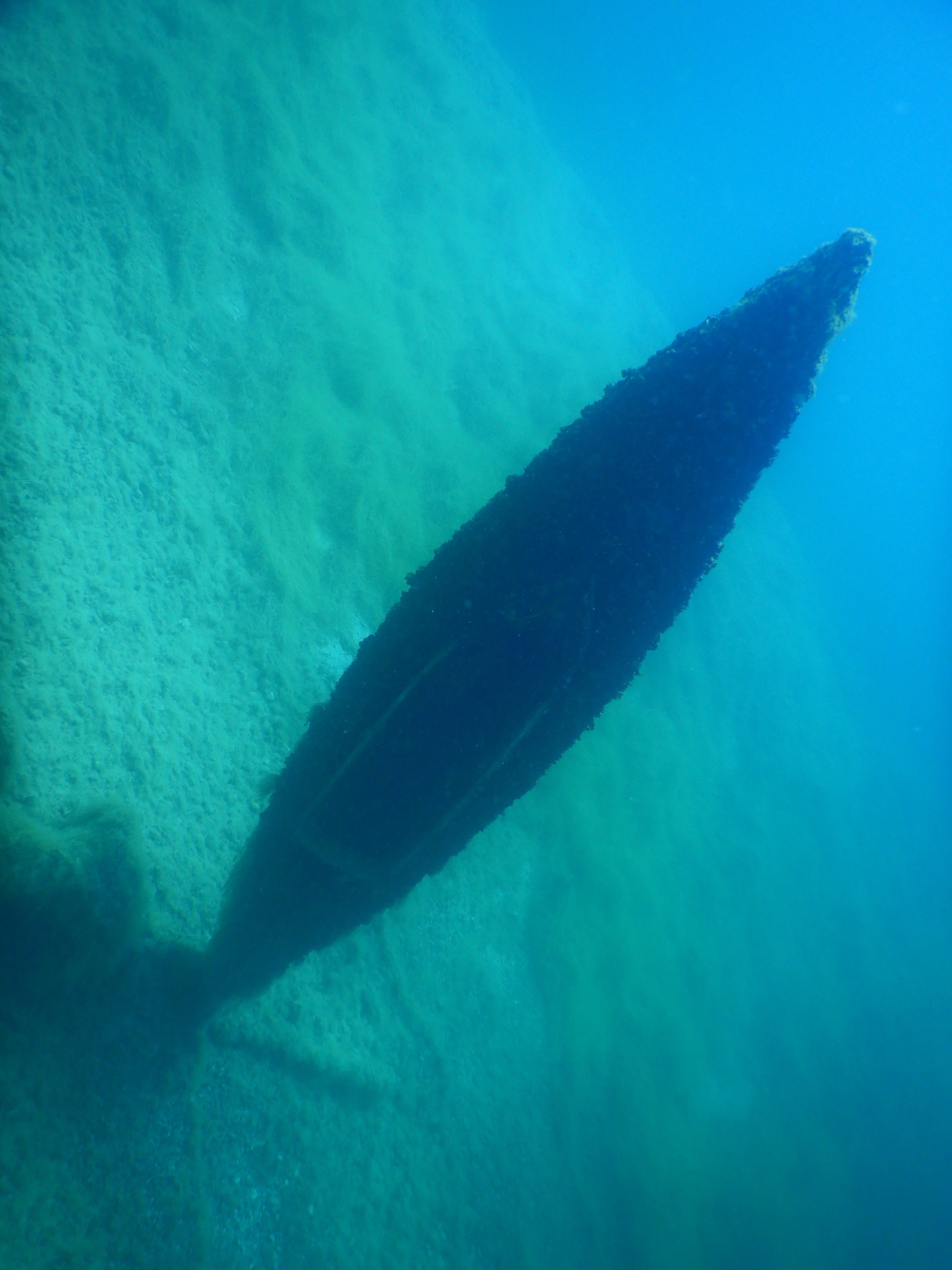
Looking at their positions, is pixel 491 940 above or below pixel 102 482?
below

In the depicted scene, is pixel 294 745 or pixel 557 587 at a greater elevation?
pixel 557 587

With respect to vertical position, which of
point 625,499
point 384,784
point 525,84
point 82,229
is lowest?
point 384,784

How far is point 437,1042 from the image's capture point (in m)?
5.34

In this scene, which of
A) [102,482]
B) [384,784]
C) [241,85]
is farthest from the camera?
[241,85]

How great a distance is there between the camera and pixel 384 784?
289cm

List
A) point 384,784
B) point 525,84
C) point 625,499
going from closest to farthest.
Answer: point 625,499
point 384,784
point 525,84

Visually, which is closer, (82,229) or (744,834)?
(82,229)

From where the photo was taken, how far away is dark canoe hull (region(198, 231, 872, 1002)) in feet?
8.88

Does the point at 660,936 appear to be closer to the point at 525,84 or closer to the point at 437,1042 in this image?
the point at 437,1042

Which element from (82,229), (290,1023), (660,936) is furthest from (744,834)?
(82,229)

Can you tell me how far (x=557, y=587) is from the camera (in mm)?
2744

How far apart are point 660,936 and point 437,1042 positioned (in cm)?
488

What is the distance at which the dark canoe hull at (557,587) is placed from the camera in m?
2.71

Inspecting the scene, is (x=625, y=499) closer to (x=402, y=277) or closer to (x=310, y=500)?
(x=310, y=500)
